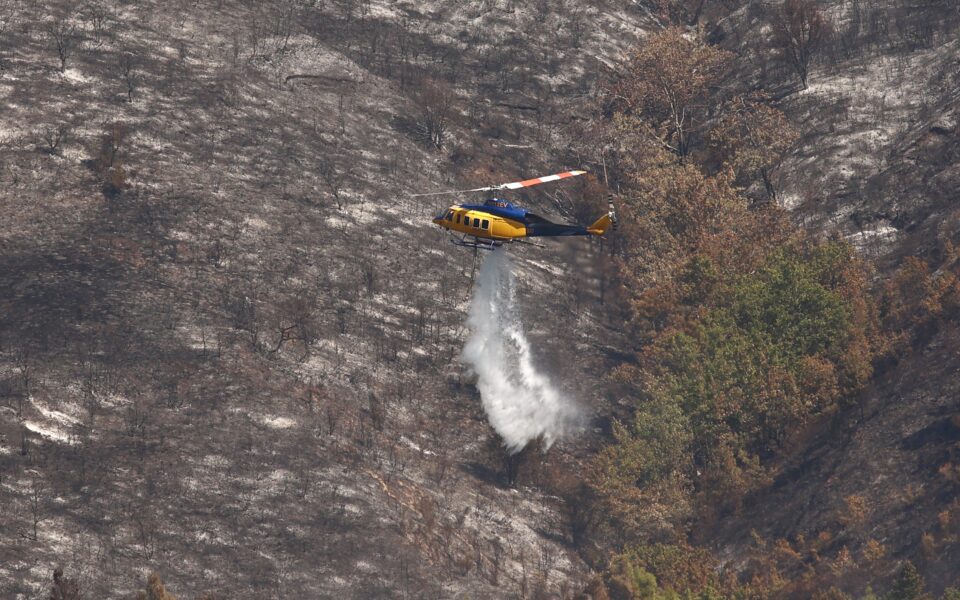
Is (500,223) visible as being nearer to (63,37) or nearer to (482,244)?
(482,244)

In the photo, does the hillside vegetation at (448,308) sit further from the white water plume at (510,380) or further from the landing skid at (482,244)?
the landing skid at (482,244)

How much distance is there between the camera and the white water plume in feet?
280

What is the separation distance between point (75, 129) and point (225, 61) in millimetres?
11150

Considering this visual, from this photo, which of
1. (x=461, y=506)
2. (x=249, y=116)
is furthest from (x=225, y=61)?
(x=461, y=506)

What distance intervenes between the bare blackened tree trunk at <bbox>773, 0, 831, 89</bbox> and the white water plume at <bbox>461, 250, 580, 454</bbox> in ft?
92.6

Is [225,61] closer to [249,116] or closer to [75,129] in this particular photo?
[249,116]

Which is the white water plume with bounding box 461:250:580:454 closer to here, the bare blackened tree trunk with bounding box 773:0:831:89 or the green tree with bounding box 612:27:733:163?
the green tree with bounding box 612:27:733:163

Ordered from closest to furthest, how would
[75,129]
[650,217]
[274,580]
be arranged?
[274,580], [75,129], [650,217]

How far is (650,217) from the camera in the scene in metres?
95.1

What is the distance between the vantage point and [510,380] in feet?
286

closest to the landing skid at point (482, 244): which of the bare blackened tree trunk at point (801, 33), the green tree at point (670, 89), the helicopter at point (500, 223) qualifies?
the helicopter at point (500, 223)

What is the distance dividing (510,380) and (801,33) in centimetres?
3358

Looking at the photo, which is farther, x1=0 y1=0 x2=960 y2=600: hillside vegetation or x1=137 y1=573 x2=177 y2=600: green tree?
x1=0 y1=0 x2=960 y2=600: hillside vegetation

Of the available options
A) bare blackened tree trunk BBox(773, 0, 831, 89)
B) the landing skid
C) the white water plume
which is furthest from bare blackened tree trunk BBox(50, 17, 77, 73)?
bare blackened tree trunk BBox(773, 0, 831, 89)
